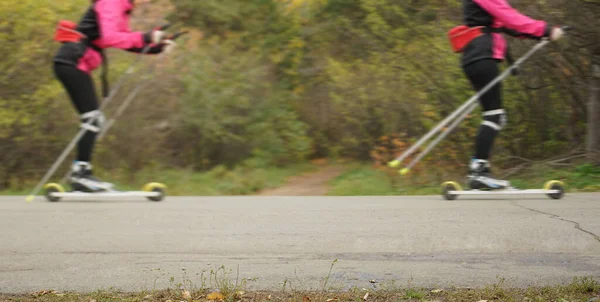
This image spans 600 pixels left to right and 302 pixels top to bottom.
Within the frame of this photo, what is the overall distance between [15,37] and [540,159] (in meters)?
7.89

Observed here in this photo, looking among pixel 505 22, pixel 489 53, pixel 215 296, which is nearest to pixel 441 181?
pixel 489 53

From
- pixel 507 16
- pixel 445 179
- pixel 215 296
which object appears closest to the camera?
pixel 215 296

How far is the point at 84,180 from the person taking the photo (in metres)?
7.55

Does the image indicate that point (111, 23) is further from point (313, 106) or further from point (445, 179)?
point (313, 106)

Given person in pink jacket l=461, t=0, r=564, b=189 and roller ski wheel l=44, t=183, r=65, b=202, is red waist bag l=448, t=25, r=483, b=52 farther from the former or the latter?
roller ski wheel l=44, t=183, r=65, b=202

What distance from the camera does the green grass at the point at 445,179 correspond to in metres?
8.89

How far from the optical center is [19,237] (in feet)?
17.9

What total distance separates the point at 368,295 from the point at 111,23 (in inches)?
173

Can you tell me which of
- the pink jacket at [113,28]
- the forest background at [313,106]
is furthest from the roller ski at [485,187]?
the pink jacket at [113,28]

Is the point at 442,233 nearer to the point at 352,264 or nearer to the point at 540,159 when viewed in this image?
Result: the point at 352,264

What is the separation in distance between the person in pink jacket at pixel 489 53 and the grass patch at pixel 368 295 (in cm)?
305

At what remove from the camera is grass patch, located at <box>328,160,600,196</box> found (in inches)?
350

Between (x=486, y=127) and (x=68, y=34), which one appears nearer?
(x=486, y=127)

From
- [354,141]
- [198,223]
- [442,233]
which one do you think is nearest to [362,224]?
[442,233]
